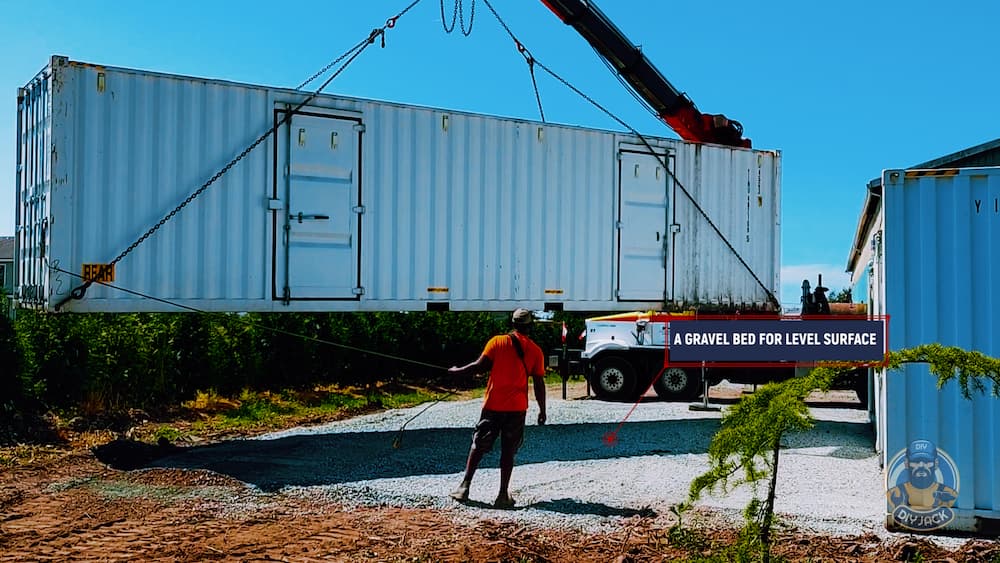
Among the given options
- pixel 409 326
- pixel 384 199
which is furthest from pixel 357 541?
pixel 409 326

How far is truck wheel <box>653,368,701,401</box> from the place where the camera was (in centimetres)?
1570

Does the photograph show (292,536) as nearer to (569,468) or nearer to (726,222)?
(569,468)

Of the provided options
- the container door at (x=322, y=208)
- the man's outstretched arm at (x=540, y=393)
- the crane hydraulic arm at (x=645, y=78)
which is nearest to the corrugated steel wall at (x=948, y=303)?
the man's outstretched arm at (x=540, y=393)

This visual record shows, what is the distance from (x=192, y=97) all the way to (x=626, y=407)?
8316mm

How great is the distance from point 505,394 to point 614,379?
8.26m

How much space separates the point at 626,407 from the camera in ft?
48.0

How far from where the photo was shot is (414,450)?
1027 centimetres

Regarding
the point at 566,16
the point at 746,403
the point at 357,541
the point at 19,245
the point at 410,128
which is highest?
the point at 566,16

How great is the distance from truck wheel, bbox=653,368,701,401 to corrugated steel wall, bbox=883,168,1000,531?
906cm

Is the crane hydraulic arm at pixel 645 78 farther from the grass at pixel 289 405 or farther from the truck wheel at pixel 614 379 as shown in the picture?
the grass at pixel 289 405

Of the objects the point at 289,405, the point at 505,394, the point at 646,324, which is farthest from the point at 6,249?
the point at 505,394

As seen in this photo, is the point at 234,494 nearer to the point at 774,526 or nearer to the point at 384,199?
the point at 384,199

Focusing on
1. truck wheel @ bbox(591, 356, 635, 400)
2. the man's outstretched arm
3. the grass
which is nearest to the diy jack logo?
the man's outstretched arm

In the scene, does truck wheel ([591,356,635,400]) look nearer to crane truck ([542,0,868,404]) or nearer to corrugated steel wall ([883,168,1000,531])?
crane truck ([542,0,868,404])
